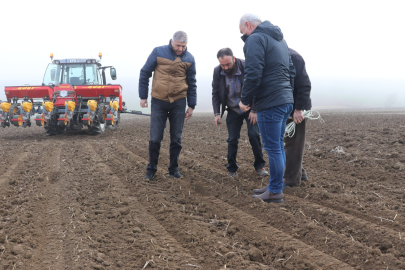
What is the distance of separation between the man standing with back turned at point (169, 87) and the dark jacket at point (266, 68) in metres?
1.33

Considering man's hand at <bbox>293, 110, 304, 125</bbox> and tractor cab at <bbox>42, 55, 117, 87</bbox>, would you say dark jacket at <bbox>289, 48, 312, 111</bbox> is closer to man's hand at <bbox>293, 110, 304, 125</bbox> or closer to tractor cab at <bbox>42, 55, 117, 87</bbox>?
man's hand at <bbox>293, 110, 304, 125</bbox>

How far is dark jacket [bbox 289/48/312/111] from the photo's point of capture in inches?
162

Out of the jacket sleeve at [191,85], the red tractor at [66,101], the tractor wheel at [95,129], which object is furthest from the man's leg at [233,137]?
the tractor wheel at [95,129]

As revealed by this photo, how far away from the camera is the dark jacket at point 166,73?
15.4 ft

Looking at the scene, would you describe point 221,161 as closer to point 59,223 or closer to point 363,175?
point 363,175

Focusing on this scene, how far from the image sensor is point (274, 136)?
12.2 ft

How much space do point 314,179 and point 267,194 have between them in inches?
50.1

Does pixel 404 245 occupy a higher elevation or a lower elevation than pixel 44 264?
higher

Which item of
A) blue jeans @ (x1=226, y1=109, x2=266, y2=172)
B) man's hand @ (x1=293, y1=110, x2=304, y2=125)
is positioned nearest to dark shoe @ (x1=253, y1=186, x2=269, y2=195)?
man's hand @ (x1=293, y1=110, x2=304, y2=125)

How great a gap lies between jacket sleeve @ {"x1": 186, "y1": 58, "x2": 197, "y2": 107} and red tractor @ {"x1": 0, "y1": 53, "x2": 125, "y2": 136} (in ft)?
19.3

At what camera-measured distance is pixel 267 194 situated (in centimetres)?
377

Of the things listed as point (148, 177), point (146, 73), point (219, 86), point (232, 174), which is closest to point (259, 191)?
point (232, 174)

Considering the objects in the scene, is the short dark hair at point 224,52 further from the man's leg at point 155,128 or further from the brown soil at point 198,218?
the brown soil at point 198,218

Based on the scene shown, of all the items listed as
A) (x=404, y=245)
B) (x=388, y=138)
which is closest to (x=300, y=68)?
(x=404, y=245)
